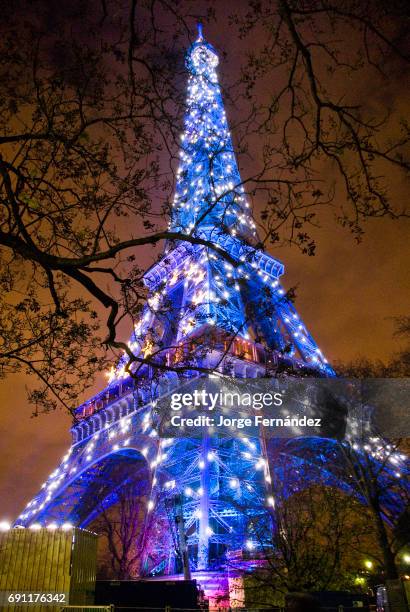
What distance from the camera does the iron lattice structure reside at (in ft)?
65.6

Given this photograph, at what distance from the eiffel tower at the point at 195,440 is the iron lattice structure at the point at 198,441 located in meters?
0.07

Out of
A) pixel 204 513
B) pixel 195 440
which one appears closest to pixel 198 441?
pixel 195 440

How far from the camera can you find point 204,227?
3375 cm

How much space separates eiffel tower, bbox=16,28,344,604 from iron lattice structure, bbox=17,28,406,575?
0.07 meters

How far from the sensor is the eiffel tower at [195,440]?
65.5 feet

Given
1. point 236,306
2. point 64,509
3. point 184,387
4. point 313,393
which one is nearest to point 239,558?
point 313,393

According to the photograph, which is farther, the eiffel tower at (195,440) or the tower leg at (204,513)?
the eiffel tower at (195,440)

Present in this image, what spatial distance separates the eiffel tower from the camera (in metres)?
20.0

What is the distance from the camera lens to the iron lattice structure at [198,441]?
65.6 ft

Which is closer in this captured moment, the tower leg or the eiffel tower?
the tower leg

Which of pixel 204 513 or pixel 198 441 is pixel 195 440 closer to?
pixel 198 441

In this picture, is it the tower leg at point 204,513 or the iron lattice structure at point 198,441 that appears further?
the iron lattice structure at point 198,441

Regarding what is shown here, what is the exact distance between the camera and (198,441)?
2389cm

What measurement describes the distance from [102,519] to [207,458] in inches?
815
